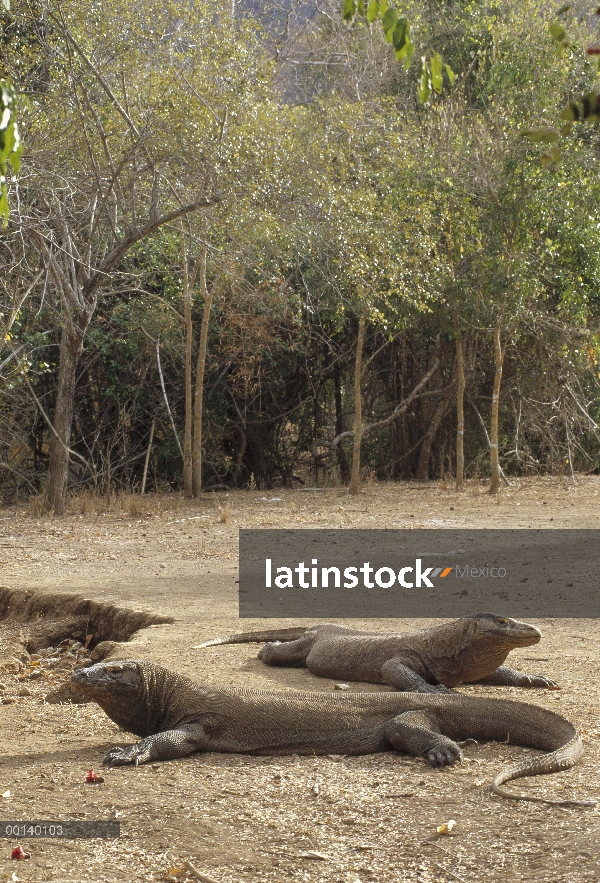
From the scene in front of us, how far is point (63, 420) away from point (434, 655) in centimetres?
853

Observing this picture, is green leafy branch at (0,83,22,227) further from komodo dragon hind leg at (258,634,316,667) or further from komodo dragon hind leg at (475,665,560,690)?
komodo dragon hind leg at (258,634,316,667)

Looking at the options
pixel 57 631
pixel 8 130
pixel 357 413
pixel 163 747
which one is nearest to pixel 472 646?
pixel 163 747

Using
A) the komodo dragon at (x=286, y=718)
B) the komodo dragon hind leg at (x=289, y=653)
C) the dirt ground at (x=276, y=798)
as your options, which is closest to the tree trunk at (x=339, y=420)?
the dirt ground at (x=276, y=798)

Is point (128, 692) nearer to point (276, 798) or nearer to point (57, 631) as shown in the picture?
point (276, 798)

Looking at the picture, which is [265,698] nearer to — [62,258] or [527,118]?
[62,258]

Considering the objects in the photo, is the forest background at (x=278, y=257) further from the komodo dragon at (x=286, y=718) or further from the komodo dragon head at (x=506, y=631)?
the komodo dragon at (x=286, y=718)

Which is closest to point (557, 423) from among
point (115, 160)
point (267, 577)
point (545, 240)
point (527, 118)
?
point (545, 240)

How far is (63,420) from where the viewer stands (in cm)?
1270

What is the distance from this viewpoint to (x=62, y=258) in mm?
12539

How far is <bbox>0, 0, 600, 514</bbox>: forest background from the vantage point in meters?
11.4

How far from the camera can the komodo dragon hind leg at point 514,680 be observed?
16.6 ft

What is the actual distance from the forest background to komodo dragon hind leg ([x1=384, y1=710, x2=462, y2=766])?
5.47 metres

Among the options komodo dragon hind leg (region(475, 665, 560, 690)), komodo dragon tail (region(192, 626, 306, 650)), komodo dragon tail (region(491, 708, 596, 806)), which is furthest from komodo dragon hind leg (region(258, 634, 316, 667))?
komodo dragon tail (region(491, 708, 596, 806))

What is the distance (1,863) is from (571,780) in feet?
6.34
